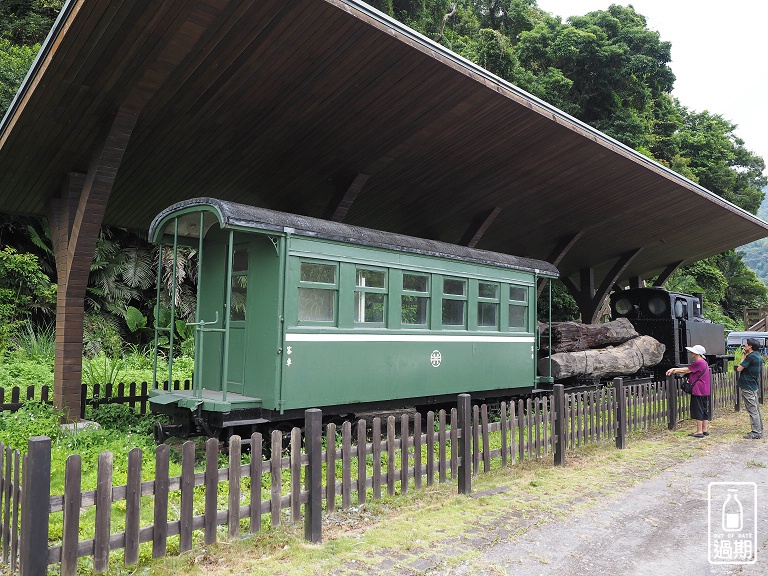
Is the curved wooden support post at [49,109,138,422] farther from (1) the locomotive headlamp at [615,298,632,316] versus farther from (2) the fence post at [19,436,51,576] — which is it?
(1) the locomotive headlamp at [615,298,632,316]

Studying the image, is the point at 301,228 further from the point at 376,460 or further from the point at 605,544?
the point at 605,544

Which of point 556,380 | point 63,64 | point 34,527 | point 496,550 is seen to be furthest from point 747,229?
point 34,527

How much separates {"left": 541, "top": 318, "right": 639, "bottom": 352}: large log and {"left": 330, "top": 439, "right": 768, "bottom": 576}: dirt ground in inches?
289

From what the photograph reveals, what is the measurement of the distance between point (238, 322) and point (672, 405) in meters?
7.81

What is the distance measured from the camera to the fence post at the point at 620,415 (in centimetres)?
898

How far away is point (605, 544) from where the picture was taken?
16.2ft

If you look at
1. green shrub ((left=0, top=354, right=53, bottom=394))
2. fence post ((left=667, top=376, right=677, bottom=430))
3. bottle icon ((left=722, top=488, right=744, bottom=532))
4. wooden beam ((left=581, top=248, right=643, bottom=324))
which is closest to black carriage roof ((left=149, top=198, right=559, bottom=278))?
fence post ((left=667, top=376, right=677, bottom=430))

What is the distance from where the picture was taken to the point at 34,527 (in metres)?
3.46

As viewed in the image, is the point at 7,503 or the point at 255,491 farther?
the point at 255,491

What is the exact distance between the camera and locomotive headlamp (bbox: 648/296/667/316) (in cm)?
1620

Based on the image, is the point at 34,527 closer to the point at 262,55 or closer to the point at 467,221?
the point at 262,55

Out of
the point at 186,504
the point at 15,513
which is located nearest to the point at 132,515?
the point at 186,504

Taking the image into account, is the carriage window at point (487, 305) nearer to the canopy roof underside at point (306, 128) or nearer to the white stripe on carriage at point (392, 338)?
the white stripe on carriage at point (392, 338)

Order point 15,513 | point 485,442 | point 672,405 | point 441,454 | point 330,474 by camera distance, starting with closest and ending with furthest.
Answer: point 15,513
point 330,474
point 441,454
point 485,442
point 672,405
